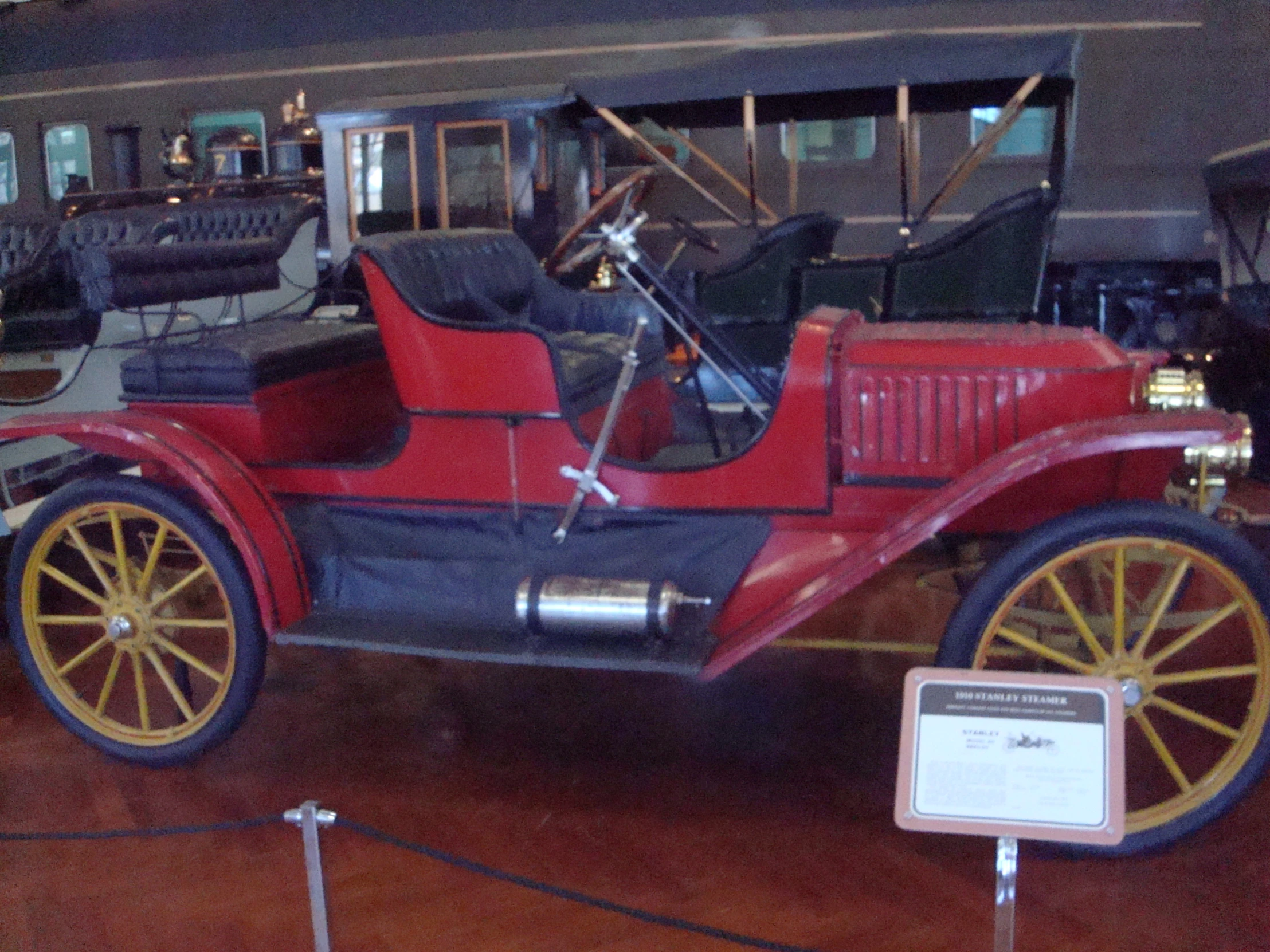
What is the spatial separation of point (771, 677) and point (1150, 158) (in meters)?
7.80

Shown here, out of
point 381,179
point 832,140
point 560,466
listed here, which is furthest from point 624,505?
point 832,140

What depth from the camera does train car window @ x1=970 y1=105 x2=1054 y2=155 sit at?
29.8ft

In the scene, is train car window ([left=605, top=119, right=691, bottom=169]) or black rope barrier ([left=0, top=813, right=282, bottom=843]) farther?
train car window ([left=605, top=119, right=691, bottom=169])

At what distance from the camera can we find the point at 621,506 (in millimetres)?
2424

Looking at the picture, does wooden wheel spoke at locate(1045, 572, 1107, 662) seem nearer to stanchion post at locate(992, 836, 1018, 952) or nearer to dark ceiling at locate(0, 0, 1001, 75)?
stanchion post at locate(992, 836, 1018, 952)

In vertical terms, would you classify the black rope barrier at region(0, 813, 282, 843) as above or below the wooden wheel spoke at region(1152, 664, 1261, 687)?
below

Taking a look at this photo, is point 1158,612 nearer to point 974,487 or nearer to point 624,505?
point 974,487

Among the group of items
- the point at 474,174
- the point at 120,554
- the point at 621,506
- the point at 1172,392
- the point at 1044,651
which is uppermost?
the point at 474,174

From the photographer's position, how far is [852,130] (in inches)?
366

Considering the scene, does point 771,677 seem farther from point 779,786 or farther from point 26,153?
point 26,153

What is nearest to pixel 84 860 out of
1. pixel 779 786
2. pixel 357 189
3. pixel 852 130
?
pixel 779 786

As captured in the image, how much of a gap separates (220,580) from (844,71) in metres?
4.52

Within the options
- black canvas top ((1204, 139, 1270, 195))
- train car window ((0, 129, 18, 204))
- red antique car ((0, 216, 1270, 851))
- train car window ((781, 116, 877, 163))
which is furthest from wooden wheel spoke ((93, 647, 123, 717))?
train car window ((0, 129, 18, 204))

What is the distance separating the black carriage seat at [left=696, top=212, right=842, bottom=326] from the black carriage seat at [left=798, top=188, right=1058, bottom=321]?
160 mm
